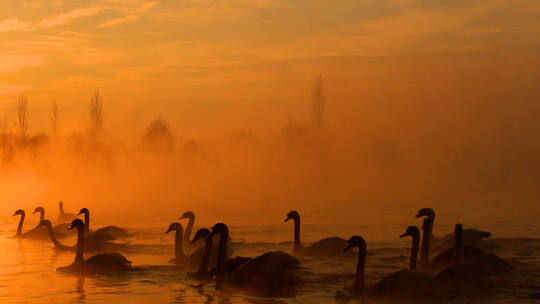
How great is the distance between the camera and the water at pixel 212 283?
878 inches

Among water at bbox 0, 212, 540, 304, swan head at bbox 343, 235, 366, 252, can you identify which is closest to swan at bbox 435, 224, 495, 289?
water at bbox 0, 212, 540, 304

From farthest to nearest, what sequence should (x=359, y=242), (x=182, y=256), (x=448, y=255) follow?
(x=182, y=256) → (x=448, y=255) → (x=359, y=242)

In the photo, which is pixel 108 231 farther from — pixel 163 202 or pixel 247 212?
pixel 163 202

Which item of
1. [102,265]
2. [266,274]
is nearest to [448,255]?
[266,274]

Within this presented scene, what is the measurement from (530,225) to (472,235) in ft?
44.3

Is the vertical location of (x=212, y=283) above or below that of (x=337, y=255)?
below

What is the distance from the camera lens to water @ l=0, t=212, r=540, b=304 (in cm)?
2231

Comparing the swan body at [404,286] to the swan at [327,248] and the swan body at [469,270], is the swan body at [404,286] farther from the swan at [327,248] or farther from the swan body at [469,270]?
the swan at [327,248]

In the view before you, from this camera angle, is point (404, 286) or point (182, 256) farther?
point (182, 256)

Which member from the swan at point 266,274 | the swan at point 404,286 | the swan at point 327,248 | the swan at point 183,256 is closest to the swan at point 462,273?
the swan at point 404,286

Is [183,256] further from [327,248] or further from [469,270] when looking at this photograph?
[469,270]

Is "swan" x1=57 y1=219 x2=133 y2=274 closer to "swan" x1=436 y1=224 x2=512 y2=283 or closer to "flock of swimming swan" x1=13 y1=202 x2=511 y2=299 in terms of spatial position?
"flock of swimming swan" x1=13 y1=202 x2=511 y2=299

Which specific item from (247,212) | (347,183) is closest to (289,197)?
(247,212)

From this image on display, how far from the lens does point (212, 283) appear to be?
25.2m
